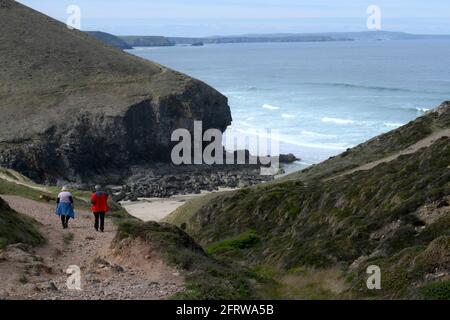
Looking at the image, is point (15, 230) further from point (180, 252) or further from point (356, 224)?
point (356, 224)

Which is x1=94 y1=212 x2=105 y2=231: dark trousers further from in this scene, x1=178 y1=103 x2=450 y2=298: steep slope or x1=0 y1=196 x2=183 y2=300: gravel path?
x1=178 y1=103 x2=450 y2=298: steep slope

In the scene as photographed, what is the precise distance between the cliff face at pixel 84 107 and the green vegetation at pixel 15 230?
47186 mm

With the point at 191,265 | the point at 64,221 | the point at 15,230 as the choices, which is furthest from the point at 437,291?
the point at 64,221

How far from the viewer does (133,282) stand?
13.8 m

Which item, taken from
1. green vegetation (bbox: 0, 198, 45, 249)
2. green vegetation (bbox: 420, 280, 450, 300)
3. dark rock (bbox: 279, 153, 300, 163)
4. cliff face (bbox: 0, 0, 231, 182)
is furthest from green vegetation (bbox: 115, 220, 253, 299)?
dark rock (bbox: 279, 153, 300, 163)

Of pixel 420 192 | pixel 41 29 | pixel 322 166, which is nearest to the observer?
pixel 420 192

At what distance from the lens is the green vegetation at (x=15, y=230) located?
1633 centimetres

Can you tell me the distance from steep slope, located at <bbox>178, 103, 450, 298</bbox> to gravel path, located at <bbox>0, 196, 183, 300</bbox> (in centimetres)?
470

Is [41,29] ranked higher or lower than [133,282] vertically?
higher

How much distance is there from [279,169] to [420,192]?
4818cm

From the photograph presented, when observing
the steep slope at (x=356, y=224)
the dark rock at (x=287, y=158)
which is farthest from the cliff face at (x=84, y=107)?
the steep slope at (x=356, y=224)
